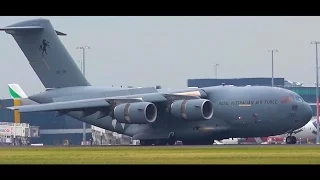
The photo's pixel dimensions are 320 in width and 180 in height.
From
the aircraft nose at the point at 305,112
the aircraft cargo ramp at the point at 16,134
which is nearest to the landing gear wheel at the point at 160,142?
the aircraft nose at the point at 305,112

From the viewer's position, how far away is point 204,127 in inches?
2092

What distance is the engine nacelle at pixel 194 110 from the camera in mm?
51656

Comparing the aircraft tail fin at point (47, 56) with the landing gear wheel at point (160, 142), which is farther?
the aircraft tail fin at point (47, 56)

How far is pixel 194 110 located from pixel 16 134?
3479 centimetres

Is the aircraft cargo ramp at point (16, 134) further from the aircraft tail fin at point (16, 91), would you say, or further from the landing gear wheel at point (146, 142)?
the landing gear wheel at point (146, 142)

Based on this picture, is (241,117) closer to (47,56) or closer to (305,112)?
(305,112)

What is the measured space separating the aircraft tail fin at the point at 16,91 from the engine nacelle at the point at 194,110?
149ft

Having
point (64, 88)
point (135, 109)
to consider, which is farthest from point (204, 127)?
point (64, 88)

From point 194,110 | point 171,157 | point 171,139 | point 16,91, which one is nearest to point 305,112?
point 194,110

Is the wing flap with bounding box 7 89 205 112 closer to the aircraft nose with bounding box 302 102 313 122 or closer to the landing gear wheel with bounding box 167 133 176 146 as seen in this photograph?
the landing gear wheel with bounding box 167 133 176 146

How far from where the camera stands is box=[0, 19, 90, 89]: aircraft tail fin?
189 ft

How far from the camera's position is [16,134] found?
82.9 m
